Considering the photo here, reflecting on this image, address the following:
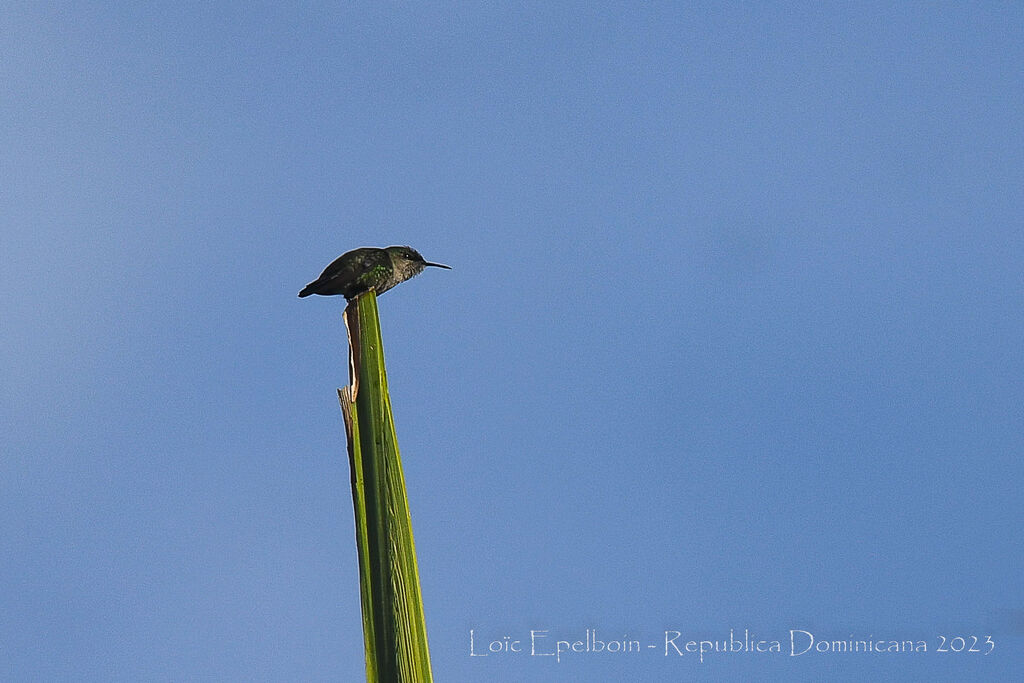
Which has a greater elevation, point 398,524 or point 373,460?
point 373,460

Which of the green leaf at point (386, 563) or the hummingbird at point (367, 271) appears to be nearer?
the green leaf at point (386, 563)

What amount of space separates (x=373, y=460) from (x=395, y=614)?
274 mm

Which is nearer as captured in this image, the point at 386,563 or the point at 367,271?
the point at 386,563

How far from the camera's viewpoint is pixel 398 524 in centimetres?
161

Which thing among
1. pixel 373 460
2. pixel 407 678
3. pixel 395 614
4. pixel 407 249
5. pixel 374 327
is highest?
pixel 407 249

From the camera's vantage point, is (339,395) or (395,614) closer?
(395,614)

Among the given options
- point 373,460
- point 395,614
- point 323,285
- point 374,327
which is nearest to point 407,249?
point 323,285

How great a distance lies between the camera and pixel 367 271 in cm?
234

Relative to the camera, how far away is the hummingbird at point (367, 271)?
218cm

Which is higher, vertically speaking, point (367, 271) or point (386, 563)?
point (367, 271)

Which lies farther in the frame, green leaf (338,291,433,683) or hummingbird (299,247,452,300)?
hummingbird (299,247,452,300)

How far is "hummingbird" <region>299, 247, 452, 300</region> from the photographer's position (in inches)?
85.8

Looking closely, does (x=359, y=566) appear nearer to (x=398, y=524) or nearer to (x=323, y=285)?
(x=398, y=524)

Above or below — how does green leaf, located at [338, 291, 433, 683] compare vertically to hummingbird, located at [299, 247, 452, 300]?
below
